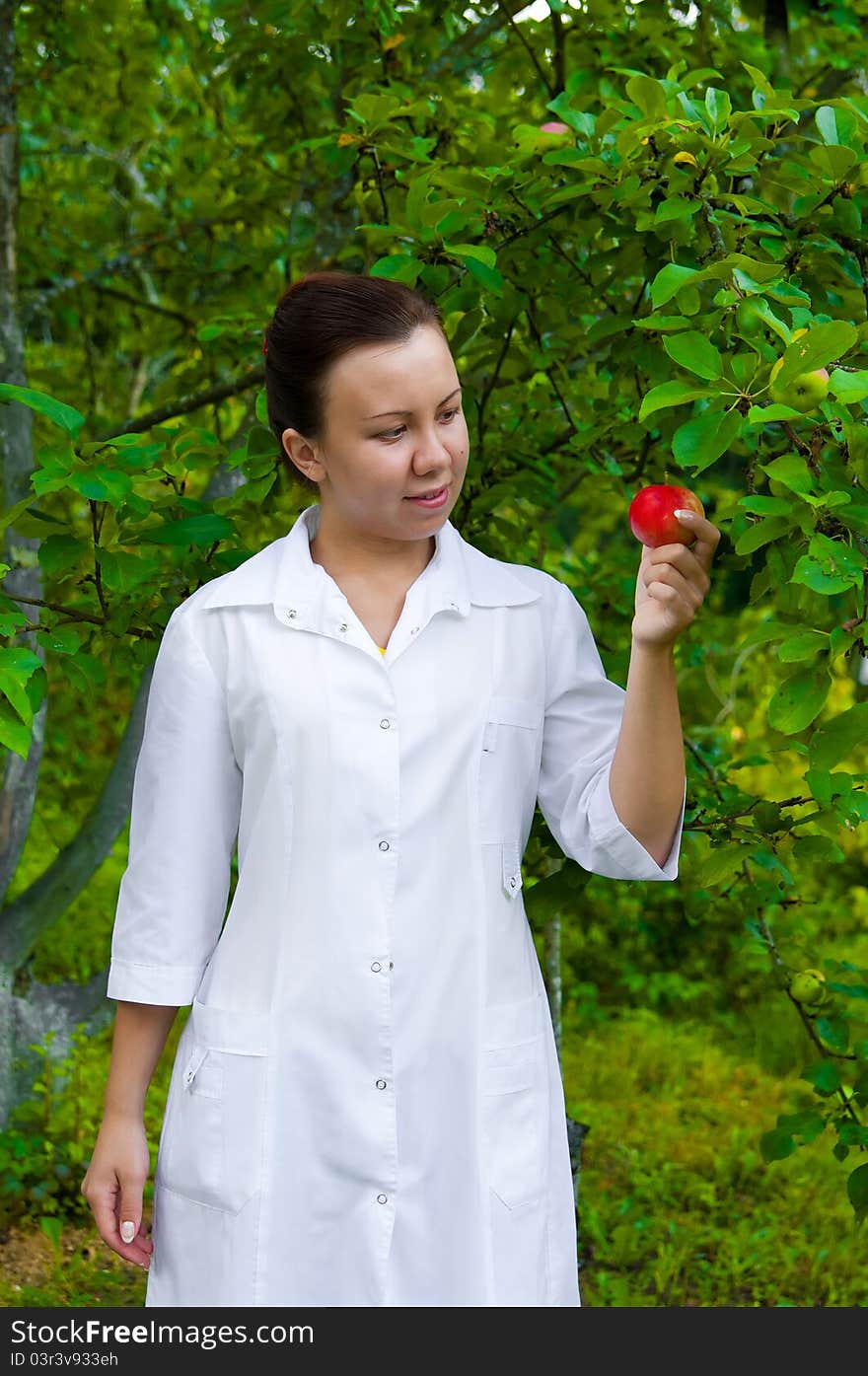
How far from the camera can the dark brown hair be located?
1548 millimetres

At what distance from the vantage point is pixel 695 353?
4.34 ft

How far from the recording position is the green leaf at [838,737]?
53.2 inches

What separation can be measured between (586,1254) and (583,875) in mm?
1815

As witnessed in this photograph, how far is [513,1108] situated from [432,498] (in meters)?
0.68

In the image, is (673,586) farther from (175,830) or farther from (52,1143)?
(52,1143)

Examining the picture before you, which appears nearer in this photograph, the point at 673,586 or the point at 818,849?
the point at 673,586

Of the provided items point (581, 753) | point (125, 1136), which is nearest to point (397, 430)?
point (581, 753)

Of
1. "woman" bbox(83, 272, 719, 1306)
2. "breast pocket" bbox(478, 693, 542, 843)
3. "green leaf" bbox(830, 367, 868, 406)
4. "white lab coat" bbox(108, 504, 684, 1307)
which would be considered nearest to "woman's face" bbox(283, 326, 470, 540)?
"woman" bbox(83, 272, 719, 1306)

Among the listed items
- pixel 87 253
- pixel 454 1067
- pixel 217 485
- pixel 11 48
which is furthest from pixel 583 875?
pixel 87 253

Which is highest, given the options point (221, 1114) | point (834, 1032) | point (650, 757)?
point (650, 757)

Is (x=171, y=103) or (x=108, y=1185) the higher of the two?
(x=171, y=103)

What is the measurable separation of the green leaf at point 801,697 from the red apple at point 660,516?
0.20m
